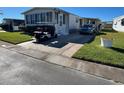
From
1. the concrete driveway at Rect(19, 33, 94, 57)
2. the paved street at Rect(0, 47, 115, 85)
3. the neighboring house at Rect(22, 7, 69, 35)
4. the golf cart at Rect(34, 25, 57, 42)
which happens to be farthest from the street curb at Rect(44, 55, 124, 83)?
the neighboring house at Rect(22, 7, 69, 35)

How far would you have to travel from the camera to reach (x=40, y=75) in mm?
5043

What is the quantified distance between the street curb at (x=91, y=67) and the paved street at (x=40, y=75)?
14.2 inches

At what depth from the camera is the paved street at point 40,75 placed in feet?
15.0


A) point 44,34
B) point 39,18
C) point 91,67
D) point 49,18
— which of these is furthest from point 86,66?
point 39,18

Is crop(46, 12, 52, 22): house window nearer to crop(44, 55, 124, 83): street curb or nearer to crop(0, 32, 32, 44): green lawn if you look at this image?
crop(0, 32, 32, 44): green lawn

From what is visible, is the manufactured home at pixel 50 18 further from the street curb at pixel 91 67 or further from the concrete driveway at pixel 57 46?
the street curb at pixel 91 67

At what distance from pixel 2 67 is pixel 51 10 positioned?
11656 mm

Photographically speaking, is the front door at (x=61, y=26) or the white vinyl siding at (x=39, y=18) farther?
the front door at (x=61, y=26)

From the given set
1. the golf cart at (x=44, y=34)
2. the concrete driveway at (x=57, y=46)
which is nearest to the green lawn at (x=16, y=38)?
the concrete driveway at (x=57, y=46)

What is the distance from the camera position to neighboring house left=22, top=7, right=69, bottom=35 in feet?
53.5

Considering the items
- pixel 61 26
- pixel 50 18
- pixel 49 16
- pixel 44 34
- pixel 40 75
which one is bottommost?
pixel 40 75

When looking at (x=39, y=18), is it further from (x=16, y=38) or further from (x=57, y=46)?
(x=57, y=46)

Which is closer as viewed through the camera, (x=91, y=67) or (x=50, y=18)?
(x=91, y=67)

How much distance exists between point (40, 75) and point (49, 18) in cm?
1247
